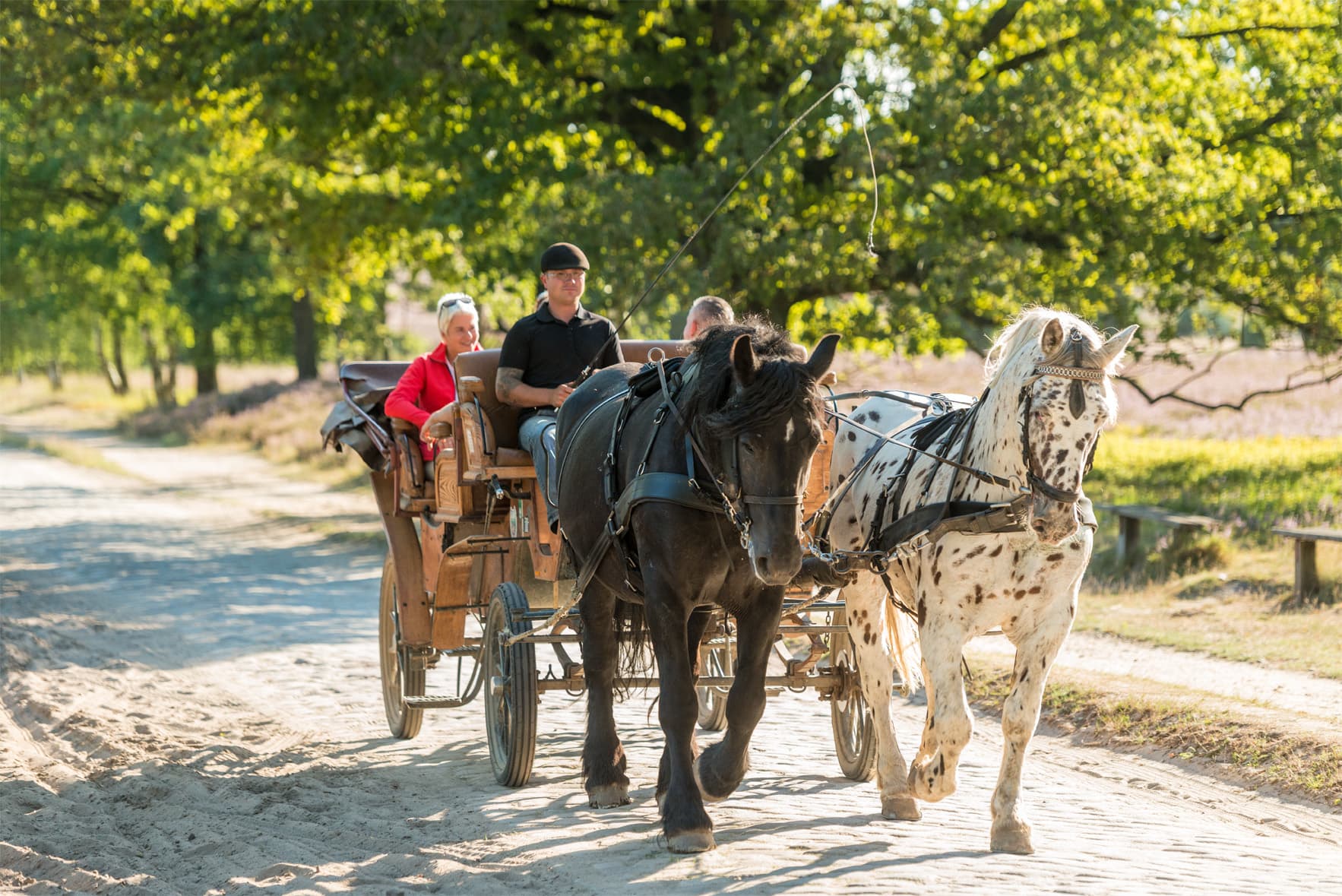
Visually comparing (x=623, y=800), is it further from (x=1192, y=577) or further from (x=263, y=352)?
(x=263, y=352)

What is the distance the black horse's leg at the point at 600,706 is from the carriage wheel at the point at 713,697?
1323 millimetres

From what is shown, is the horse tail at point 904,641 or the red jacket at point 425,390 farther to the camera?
the red jacket at point 425,390

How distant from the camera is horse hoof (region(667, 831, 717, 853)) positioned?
204 inches

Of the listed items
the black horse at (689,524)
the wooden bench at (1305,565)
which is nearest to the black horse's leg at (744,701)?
the black horse at (689,524)

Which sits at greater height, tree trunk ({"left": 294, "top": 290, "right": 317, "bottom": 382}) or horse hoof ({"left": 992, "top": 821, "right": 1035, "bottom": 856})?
tree trunk ({"left": 294, "top": 290, "right": 317, "bottom": 382})

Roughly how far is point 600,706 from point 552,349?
200 centimetres

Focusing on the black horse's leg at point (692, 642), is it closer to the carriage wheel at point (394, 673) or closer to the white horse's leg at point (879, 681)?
the white horse's leg at point (879, 681)

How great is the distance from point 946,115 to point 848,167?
1149mm

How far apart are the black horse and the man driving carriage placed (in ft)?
2.25

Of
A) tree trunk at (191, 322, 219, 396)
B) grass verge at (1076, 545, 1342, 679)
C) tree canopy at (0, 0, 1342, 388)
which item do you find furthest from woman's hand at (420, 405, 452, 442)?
tree trunk at (191, 322, 219, 396)

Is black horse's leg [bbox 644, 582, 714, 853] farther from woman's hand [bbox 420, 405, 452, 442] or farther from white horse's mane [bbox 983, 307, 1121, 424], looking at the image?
woman's hand [bbox 420, 405, 452, 442]

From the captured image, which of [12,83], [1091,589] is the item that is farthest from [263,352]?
[1091,589]

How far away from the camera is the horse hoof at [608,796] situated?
5.87 m

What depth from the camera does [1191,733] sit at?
745 centimetres
